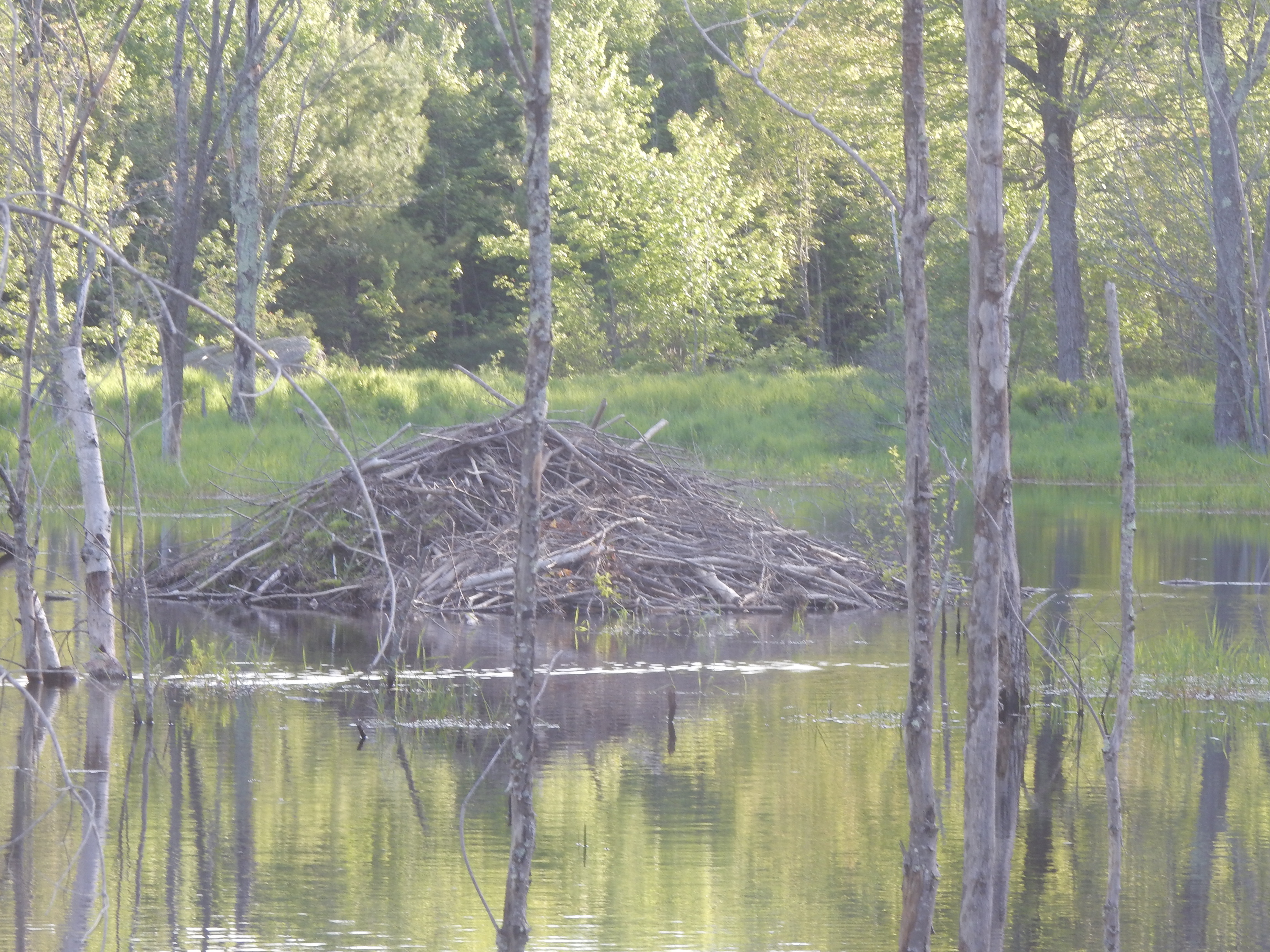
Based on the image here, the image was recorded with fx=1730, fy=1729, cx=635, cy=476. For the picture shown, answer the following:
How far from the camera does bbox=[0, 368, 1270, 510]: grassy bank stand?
75.3 ft

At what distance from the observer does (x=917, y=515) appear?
16.8 ft

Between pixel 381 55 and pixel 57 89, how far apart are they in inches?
1389

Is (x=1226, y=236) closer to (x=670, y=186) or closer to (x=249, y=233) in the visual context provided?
(x=249, y=233)

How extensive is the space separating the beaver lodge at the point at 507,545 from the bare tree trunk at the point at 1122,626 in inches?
313

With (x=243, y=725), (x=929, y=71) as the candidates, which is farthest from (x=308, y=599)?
(x=929, y=71)

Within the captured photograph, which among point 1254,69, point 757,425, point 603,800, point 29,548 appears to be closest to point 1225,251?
point 1254,69

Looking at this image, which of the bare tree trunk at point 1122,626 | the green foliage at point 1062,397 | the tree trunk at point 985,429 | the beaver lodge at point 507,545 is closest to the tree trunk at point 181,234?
the beaver lodge at point 507,545

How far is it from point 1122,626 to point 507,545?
854 centimetres

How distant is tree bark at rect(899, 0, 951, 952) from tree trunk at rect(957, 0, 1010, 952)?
0.24 metres

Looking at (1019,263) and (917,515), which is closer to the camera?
(1019,263)

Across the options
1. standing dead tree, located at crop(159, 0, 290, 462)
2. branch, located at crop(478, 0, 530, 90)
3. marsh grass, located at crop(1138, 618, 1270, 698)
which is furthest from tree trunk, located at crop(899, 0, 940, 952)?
marsh grass, located at crop(1138, 618, 1270, 698)

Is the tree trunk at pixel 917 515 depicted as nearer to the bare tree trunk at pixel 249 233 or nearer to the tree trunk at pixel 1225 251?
the tree trunk at pixel 1225 251

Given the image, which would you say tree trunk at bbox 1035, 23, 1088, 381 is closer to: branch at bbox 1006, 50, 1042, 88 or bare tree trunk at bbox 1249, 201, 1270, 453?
branch at bbox 1006, 50, 1042, 88

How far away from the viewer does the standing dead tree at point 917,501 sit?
503 centimetres
